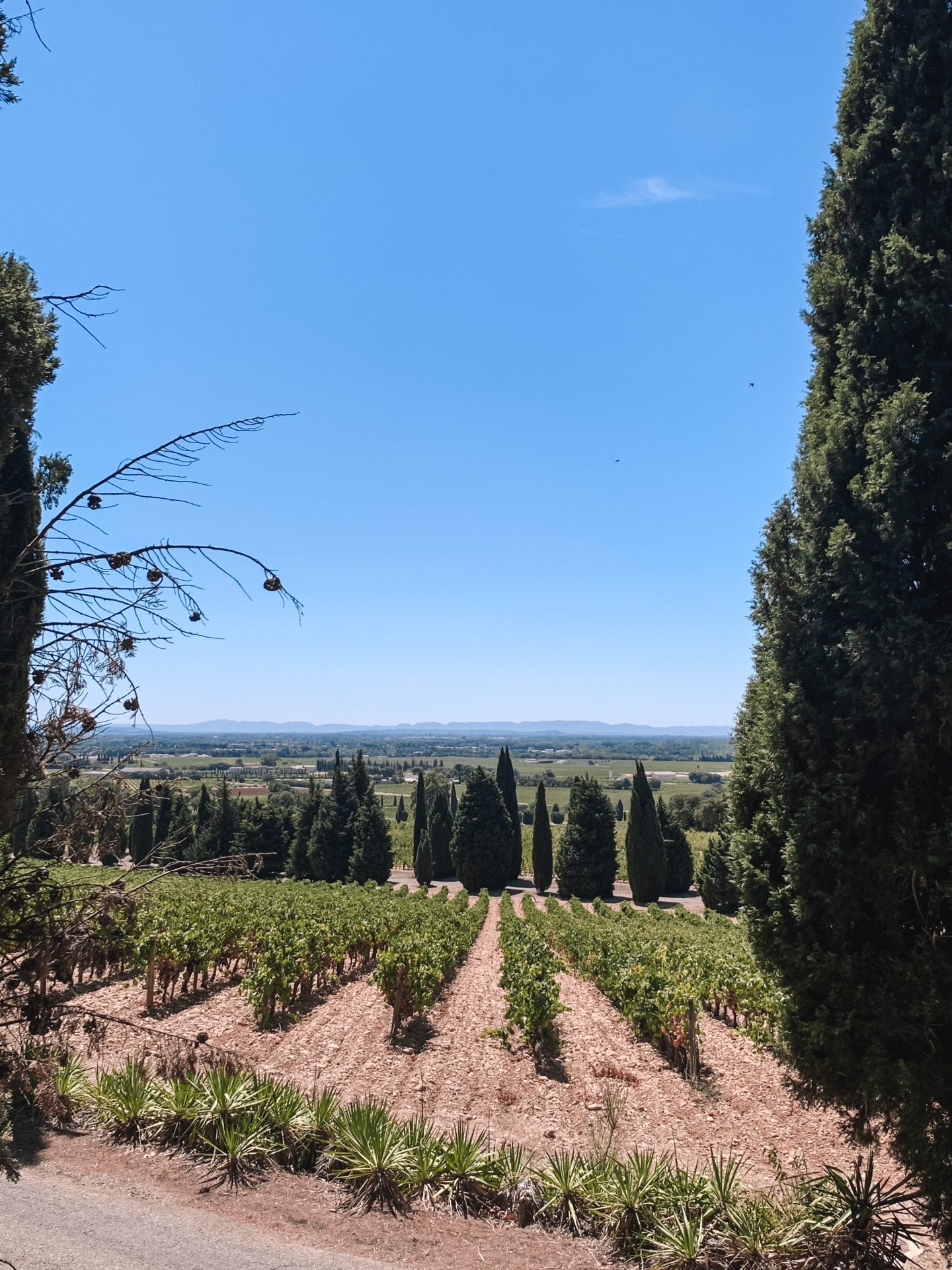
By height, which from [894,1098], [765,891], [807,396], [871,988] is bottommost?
[894,1098]

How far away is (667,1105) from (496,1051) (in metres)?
3.22

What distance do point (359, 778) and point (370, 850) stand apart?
4.61m

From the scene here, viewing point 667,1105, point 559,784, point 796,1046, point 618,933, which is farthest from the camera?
point 559,784

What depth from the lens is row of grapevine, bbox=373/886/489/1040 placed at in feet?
40.8

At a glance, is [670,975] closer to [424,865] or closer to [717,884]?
[717,884]

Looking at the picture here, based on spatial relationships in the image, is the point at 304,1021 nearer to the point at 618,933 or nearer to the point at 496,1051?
the point at 496,1051

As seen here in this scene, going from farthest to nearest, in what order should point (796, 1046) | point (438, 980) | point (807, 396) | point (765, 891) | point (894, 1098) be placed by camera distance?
point (438, 980) < point (807, 396) < point (765, 891) < point (796, 1046) < point (894, 1098)

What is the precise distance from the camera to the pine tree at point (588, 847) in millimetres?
36000

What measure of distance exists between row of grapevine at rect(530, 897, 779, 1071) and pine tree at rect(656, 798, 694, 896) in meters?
18.7

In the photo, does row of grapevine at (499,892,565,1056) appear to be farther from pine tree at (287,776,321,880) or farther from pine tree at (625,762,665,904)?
pine tree at (287,776,321,880)

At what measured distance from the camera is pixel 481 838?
3897 centimetres

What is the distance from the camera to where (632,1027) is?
12.7m

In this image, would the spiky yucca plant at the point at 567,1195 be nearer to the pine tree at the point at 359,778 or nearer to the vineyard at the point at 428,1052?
the vineyard at the point at 428,1052

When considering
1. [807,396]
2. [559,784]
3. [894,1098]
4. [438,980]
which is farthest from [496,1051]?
[559,784]
